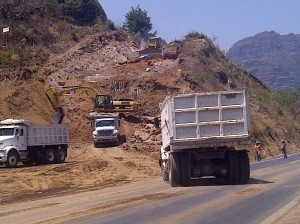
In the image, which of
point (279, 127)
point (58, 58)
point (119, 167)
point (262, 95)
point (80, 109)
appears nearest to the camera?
point (119, 167)

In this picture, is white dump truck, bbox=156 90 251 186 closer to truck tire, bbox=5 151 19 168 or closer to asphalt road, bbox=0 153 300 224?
asphalt road, bbox=0 153 300 224

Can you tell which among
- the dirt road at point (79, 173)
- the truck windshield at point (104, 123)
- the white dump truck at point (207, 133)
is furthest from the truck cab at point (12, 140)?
the white dump truck at point (207, 133)

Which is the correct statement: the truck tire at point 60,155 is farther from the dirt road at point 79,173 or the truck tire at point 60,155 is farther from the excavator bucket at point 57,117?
the excavator bucket at point 57,117

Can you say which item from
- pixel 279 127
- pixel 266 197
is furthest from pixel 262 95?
pixel 266 197

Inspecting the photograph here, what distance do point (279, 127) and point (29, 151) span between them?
40.8m

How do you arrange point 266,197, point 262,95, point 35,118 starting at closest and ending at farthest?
point 266,197, point 35,118, point 262,95

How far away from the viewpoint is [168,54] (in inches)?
2872

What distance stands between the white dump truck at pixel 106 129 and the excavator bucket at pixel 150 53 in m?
20.6

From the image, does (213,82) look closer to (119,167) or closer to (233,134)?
(119,167)

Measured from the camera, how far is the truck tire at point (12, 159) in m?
40.2

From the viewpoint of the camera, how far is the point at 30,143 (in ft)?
138

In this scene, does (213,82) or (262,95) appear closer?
(213,82)

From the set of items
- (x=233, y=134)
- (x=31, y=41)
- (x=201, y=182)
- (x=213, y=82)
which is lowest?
(x=201, y=182)

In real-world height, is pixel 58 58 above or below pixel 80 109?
above
